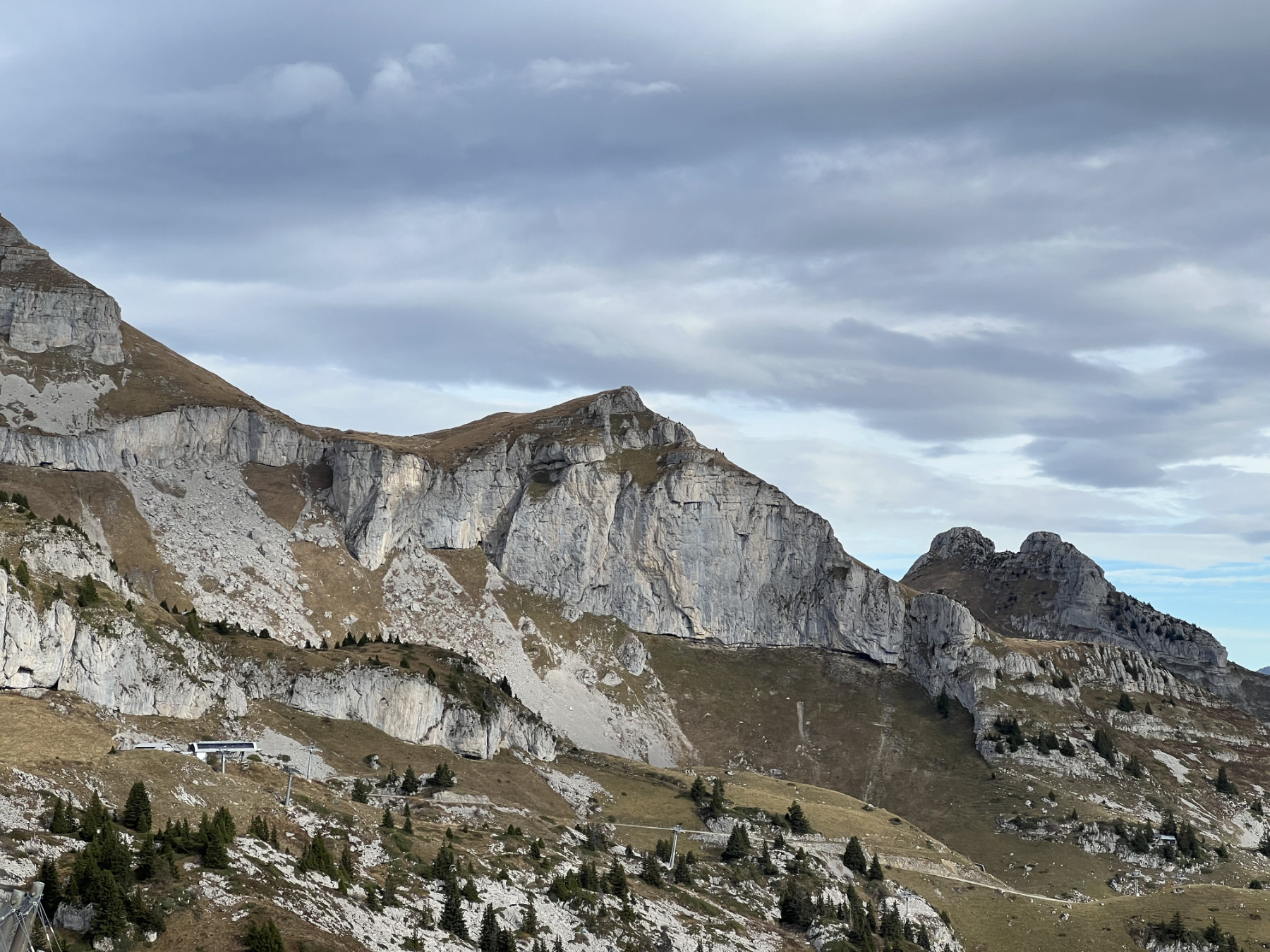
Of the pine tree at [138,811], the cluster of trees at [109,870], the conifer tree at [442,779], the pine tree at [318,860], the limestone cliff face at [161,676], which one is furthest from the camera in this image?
the conifer tree at [442,779]

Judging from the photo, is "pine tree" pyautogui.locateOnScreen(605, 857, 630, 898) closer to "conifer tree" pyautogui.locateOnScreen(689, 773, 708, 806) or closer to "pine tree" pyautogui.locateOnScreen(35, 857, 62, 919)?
"pine tree" pyautogui.locateOnScreen(35, 857, 62, 919)

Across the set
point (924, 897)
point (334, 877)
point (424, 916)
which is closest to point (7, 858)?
point (334, 877)

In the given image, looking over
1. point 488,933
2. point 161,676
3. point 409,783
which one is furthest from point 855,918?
point 161,676

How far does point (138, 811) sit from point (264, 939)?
25040mm

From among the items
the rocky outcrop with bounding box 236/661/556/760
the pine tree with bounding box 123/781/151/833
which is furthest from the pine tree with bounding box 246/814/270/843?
the rocky outcrop with bounding box 236/661/556/760

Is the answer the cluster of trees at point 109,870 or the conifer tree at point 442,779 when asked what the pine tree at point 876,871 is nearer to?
the conifer tree at point 442,779

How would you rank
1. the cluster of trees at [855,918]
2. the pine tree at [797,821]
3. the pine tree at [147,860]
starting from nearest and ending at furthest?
the pine tree at [147,860], the cluster of trees at [855,918], the pine tree at [797,821]

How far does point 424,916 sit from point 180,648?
7289cm

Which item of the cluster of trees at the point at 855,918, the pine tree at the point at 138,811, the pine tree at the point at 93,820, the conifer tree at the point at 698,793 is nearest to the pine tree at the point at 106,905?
the pine tree at the point at 93,820

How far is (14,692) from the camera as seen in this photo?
135 m

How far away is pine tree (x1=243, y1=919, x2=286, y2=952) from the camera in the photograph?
261 feet

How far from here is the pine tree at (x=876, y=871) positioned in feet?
566

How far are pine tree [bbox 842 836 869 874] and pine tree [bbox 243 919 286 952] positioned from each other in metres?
110

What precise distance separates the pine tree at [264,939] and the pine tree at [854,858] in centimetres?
10981
